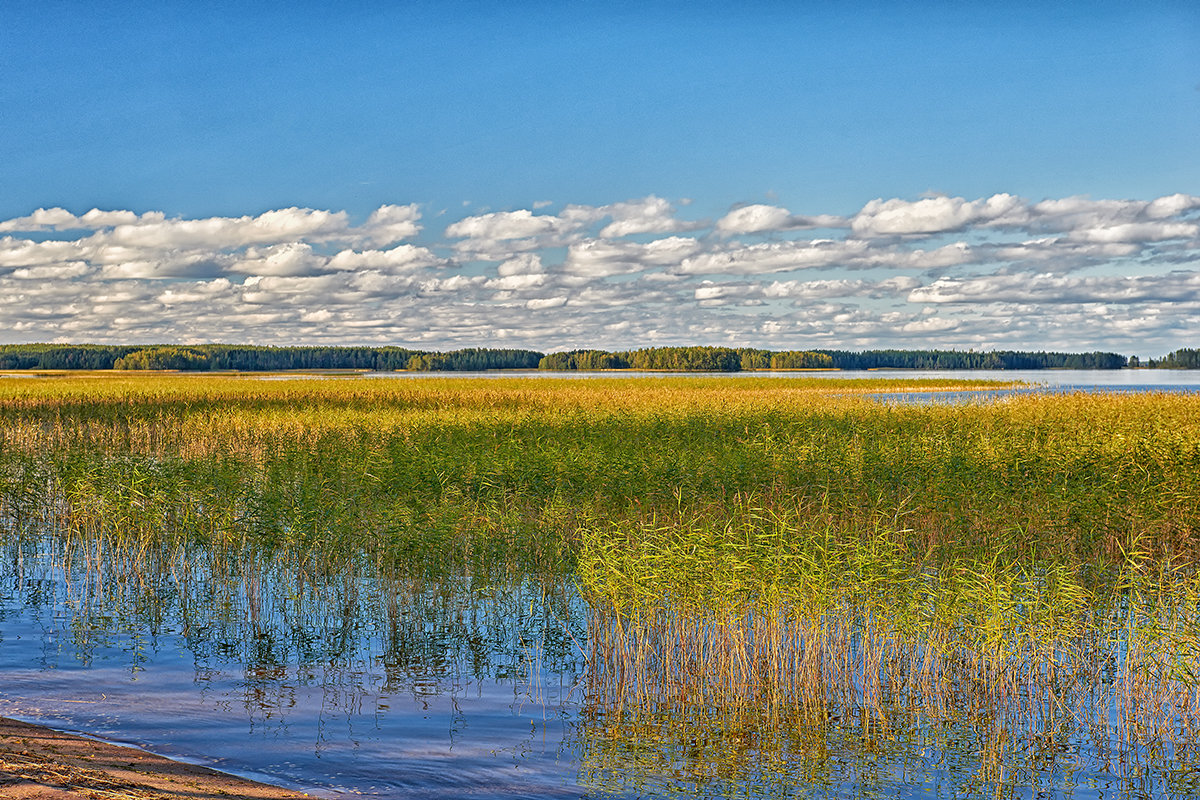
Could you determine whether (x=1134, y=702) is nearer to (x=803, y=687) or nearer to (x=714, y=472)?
(x=803, y=687)

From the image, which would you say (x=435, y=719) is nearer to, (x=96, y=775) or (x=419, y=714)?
(x=419, y=714)

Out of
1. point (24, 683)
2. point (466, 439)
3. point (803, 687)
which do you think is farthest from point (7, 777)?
point (466, 439)

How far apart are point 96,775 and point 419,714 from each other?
280cm

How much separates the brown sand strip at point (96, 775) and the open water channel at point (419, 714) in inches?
16.9

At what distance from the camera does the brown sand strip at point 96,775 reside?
17.0 feet

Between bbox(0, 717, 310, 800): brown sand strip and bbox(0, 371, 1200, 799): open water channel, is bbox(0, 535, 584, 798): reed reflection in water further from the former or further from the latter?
bbox(0, 717, 310, 800): brown sand strip

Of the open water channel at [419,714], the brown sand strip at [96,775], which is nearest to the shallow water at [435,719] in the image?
the open water channel at [419,714]

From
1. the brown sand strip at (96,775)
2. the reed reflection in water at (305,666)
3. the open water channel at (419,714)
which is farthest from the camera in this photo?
the reed reflection in water at (305,666)

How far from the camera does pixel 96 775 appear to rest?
5.57 meters

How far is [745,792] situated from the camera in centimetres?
645

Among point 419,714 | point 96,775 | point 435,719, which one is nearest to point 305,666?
point 419,714

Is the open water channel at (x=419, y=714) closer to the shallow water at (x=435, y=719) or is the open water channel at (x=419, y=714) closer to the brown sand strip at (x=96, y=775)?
the shallow water at (x=435, y=719)

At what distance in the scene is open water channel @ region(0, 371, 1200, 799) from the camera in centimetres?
663

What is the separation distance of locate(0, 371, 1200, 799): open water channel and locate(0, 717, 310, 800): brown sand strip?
429 mm
